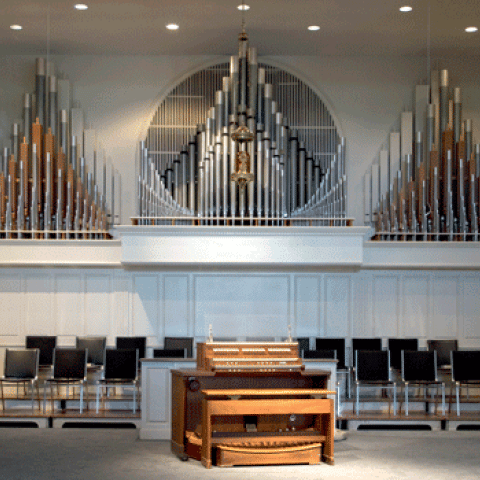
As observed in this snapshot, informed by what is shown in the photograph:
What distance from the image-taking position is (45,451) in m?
8.12

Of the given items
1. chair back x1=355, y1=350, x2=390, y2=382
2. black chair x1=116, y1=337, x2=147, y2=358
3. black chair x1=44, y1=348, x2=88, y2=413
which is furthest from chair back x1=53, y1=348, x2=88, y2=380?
chair back x1=355, y1=350, x2=390, y2=382

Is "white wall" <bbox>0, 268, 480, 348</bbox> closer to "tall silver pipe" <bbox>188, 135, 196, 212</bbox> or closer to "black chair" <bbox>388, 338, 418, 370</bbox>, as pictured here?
"black chair" <bbox>388, 338, 418, 370</bbox>

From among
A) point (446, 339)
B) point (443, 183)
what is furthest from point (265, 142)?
point (446, 339)

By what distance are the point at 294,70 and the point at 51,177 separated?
4283 mm

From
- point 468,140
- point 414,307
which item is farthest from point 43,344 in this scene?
point 468,140

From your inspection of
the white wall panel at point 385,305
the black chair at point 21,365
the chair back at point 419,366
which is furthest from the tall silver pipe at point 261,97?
the black chair at point 21,365

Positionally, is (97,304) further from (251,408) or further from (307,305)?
(251,408)

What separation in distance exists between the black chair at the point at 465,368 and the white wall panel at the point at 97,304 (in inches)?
209

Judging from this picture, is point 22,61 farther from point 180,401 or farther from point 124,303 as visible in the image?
point 180,401

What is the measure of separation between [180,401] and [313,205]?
15.6 ft

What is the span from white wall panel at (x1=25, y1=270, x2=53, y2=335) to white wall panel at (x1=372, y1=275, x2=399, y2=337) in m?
5.04

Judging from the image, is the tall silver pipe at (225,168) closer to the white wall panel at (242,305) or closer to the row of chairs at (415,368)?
the white wall panel at (242,305)

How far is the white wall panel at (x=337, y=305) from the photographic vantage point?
12.8 m

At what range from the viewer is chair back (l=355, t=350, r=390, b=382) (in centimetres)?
1052
